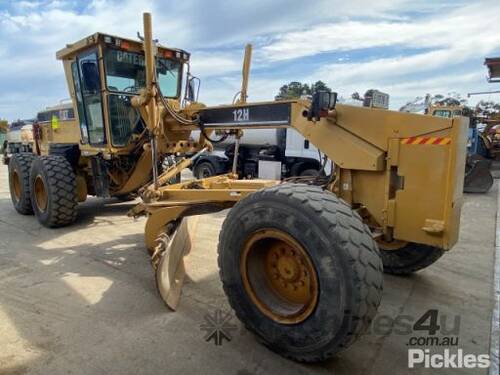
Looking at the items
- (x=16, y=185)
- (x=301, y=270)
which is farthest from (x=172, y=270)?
(x=16, y=185)

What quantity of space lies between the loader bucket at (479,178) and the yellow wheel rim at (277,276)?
8.90 metres

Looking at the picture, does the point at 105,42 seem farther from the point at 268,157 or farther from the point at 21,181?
the point at 268,157

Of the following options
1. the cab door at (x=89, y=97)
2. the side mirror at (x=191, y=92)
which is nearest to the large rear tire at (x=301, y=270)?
the side mirror at (x=191, y=92)

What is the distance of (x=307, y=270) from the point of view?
2.48 meters

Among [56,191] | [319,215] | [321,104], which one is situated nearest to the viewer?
[319,215]

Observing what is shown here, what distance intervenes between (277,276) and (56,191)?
4.34m

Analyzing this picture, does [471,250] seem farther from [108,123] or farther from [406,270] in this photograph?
[108,123]

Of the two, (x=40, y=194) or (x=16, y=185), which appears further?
(x=16, y=185)

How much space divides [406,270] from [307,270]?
71.2 inches

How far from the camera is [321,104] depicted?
2.90 metres

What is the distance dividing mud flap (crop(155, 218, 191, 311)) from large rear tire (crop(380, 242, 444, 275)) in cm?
201

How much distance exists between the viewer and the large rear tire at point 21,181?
6.62 metres

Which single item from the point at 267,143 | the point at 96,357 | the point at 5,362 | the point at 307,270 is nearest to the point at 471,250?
the point at 307,270

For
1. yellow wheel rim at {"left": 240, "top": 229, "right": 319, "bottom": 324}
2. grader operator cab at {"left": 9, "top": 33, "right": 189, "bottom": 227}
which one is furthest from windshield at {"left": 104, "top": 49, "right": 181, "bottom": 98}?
yellow wheel rim at {"left": 240, "top": 229, "right": 319, "bottom": 324}
